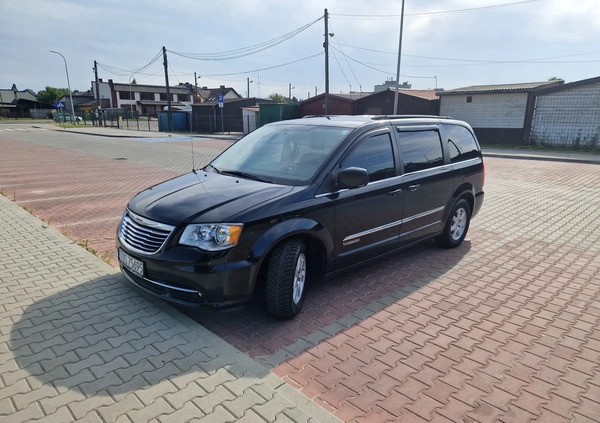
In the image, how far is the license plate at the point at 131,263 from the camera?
346 centimetres

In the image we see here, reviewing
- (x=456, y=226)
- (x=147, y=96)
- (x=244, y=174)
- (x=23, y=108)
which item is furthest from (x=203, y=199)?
(x=23, y=108)

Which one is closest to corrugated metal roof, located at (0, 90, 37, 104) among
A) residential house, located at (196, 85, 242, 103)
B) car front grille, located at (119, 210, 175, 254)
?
residential house, located at (196, 85, 242, 103)

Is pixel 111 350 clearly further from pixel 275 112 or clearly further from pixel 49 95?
pixel 49 95

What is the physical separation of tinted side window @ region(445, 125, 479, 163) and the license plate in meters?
4.08

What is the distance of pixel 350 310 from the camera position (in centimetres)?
385

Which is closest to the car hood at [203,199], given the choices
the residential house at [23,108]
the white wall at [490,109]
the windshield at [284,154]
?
the windshield at [284,154]

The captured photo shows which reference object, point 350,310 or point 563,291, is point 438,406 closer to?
point 350,310

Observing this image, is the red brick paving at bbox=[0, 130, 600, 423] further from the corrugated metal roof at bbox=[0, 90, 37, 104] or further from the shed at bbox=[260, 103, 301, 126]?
the corrugated metal roof at bbox=[0, 90, 37, 104]

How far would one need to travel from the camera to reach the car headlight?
3.17 m

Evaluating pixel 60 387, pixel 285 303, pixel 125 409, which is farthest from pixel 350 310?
pixel 60 387

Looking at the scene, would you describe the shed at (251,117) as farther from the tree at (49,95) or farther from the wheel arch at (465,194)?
the tree at (49,95)

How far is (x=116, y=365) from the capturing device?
2.86m

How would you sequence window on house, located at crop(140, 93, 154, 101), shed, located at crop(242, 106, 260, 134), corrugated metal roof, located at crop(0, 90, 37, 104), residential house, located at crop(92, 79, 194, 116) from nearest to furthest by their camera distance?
shed, located at crop(242, 106, 260, 134) → residential house, located at crop(92, 79, 194, 116) → window on house, located at crop(140, 93, 154, 101) → corrugated metal roof, located at crop(0, 90, 37, 104)

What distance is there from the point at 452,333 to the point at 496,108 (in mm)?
24919
